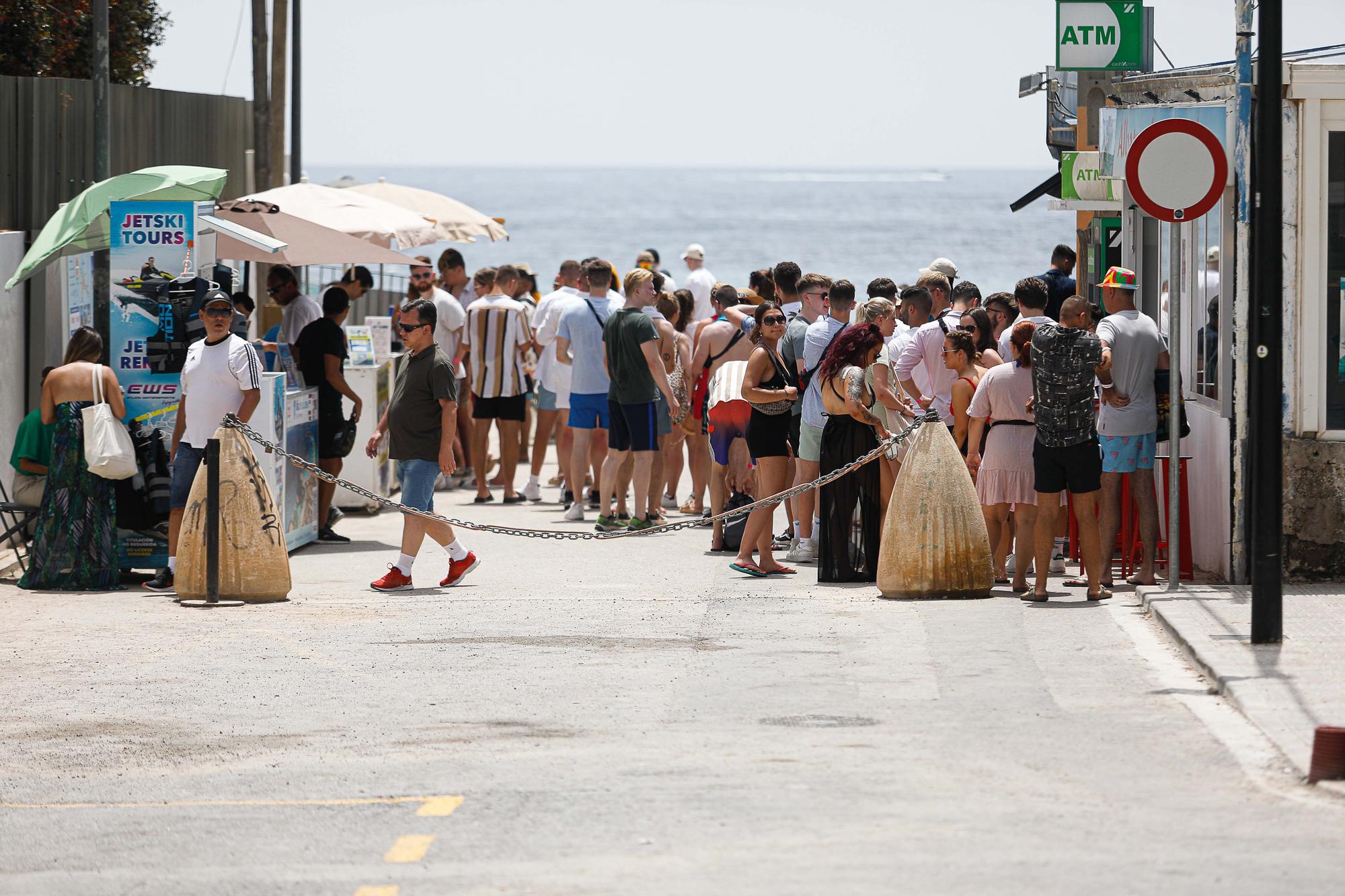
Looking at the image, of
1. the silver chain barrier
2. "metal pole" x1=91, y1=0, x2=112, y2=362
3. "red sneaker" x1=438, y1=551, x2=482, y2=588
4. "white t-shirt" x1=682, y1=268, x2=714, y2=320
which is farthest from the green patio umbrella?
"white t-shirt" x1=682, y1=268, x2=714, y2=320

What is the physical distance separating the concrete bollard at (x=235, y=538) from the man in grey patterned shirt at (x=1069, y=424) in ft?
14.9

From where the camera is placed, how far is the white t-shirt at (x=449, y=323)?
16.7m

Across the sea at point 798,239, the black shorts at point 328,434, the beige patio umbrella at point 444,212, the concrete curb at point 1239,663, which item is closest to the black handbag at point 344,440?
the black shorts at point 328,434

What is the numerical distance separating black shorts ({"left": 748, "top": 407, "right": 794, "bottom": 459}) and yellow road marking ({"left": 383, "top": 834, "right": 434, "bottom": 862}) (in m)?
6.22

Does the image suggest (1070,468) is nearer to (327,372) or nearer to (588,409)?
(588,409)

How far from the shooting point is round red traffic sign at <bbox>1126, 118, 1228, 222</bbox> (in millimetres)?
9516

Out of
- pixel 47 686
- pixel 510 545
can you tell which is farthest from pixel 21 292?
pixel 47 686

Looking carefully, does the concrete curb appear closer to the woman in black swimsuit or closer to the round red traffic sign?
the round red traffic sign

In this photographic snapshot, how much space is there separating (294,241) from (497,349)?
2340 mm

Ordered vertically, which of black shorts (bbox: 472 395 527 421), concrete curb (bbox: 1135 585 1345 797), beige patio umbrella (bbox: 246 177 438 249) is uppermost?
beige patio umbrella (bbox: 246 177 438 249)

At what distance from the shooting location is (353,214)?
52.1 ft

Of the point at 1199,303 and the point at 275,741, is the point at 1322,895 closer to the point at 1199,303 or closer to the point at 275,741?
the point at 275,741

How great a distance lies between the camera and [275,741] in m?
7.36

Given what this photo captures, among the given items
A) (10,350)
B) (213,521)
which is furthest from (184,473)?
(10,350)
